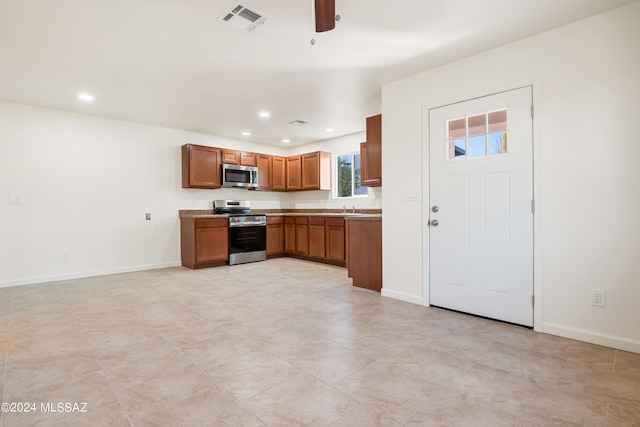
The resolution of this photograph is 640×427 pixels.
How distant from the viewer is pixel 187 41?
2.62m

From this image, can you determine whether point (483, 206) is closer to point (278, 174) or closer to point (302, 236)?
point (302, 236)

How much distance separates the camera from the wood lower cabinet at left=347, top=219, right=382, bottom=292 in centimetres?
368

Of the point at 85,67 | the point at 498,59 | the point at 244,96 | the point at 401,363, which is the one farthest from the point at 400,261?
the point at 85,67

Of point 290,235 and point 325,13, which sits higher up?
point 325,13

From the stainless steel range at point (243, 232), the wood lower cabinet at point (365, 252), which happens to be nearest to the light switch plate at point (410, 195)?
the wood lower cabinet at point (365, 252)

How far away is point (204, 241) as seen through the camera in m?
5.17

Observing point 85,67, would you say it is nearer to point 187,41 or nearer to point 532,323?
point 187,41

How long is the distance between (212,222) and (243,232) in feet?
2.02

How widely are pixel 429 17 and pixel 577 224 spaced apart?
1936 millimetres

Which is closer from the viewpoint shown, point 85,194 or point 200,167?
point 85,194

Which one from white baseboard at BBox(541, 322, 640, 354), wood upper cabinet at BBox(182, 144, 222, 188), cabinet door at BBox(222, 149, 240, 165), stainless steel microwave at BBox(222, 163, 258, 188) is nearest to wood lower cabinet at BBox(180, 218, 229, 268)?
wood upper cabinet at BBox(182, 144, 222, 188)

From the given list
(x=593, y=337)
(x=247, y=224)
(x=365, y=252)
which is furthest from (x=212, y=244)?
(x=593, y=337)

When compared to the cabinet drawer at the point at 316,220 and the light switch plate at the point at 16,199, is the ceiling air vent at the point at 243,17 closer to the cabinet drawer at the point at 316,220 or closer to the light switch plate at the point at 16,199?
the cabinet drawer at the point at 316,220

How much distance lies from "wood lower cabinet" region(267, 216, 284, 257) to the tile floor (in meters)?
2.92
